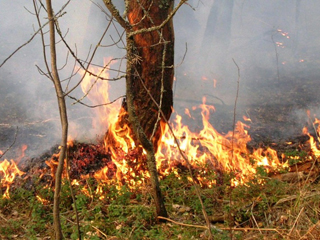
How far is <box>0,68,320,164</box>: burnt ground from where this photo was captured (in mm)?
6184

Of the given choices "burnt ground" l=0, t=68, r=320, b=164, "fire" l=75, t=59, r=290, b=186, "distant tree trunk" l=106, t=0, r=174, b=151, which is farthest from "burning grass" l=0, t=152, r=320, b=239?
"burnt ground" l=0, t=68, r=320, b=164

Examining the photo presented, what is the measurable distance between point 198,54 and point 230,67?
1542 mm

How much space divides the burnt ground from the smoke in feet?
0.09

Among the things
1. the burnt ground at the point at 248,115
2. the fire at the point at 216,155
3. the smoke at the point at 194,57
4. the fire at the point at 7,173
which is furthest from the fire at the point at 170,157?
the fire at the point at 7,173

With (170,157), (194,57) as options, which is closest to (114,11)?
(170,157)

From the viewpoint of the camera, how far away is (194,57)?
12.6m

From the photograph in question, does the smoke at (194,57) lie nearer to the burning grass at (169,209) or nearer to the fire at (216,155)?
the fire at (216,155)

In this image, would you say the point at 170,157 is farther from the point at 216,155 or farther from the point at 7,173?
the point at 7,173

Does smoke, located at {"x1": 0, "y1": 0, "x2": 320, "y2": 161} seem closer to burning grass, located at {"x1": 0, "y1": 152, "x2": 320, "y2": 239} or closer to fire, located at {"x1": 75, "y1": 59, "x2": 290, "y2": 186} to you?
fire, located at {"x1": 75, "y1": 59, "x2": 290, "y2": 186}

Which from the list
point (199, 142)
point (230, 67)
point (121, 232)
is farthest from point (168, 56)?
point (230, 67)

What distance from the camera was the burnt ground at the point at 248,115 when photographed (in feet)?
20.3

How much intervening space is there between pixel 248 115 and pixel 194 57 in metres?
5.51

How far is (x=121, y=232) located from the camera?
3461mm

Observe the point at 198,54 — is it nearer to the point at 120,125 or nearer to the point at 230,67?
the point at 230,67
